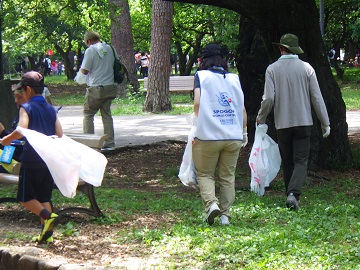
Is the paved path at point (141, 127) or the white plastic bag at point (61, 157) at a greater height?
Result: the white plastic bag at point (61, 157)

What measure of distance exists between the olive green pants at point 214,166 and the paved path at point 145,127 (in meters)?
6.96

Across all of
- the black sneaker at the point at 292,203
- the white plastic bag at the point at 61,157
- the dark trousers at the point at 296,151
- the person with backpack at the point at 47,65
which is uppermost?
the white plastic bag at the point at 61,157

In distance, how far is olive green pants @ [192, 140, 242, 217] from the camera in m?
7.20

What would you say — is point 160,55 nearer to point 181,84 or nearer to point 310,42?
point 181,84

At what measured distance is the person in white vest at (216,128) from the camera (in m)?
7.12

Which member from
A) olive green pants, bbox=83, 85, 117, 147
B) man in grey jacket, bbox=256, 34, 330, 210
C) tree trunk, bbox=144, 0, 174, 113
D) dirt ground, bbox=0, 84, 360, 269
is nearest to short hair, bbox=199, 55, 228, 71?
man in grey jacket, bbox=256, 34, 330, 210

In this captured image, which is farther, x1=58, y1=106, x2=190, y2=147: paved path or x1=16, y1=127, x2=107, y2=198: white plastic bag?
x1=58, y1=106, x2=190, y2=147: paved path

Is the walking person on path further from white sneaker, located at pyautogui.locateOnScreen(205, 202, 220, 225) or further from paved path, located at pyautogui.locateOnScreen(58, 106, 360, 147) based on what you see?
white sneaker, located at pyautogui.locateOnScreen(205, 202, 220, 225)

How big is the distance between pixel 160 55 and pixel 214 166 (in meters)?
13.3

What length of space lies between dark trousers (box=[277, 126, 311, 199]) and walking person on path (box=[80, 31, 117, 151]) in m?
4.68

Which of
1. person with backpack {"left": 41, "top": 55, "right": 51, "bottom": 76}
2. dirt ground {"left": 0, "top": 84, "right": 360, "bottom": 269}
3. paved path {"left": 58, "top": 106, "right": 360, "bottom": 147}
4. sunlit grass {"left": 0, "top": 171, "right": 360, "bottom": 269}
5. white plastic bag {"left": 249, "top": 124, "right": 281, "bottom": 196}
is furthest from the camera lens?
person with backpack {"left": 41, "top": 55, "right": 51, "bottom": 76}

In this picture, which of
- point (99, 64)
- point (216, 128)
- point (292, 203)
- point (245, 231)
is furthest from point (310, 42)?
A: point (245, 231)

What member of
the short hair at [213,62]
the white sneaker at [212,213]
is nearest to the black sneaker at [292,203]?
the white sneaker at [212,213]

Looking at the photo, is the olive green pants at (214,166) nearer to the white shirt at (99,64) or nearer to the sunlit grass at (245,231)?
the sunlit grass at (245,231)
